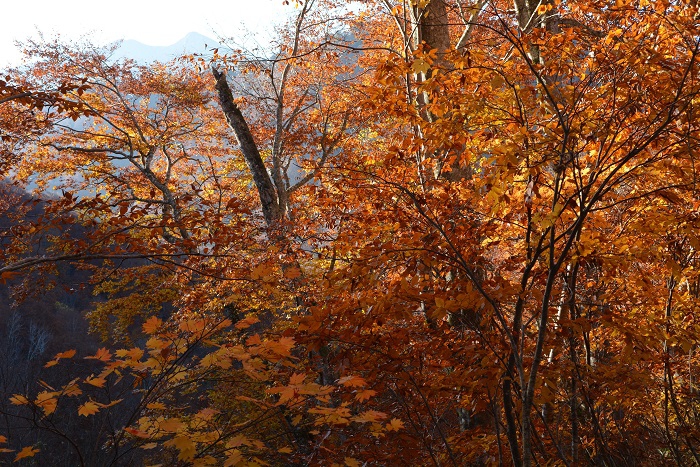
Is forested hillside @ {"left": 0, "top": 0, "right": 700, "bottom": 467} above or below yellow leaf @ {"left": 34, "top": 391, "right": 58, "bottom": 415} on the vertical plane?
above

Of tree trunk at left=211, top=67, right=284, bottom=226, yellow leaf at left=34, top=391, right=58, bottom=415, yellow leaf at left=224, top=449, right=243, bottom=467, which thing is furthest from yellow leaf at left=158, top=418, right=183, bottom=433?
tree trunk at left=211, top=67, right=284, bottom=226

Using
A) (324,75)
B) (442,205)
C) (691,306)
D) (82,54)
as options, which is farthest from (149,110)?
(691,306)

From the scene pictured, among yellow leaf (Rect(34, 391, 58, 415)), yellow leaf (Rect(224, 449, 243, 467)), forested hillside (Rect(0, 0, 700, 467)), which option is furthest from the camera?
forested hillside (Rect(0, 0, 700, 467))

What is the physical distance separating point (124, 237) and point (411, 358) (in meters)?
3.38

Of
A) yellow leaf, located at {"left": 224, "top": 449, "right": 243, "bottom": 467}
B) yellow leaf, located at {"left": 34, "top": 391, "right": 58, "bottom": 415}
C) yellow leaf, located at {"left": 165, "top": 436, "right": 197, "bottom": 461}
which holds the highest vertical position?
yellow leaf, located at {"left": 34, "top": 391, "right": 58, "bottom": 415}

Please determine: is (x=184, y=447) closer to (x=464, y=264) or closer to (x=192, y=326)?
(x=192, y=326)

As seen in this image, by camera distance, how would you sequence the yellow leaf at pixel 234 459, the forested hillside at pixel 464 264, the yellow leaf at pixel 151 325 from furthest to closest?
the yellow leaf at pixel 151 325 < the forested hillside at pixel 464 264 < the yellow leaf at pixel 234 459

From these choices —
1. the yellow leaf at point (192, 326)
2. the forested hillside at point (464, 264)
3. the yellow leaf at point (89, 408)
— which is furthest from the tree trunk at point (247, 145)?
the yellow leaf at point (89, 408)

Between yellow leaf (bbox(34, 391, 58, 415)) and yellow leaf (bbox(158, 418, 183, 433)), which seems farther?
yellow leaf (bbox(34, 391, 58, 415))

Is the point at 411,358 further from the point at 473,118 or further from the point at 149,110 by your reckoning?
the point at 149,110

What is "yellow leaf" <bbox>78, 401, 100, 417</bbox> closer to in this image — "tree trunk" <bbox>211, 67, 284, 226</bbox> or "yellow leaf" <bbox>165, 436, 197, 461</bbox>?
"yellow leaf" <bbox>165, 436, 197, 461</bbox>

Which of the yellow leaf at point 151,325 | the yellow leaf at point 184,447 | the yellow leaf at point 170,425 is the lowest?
the yellow leaf at point 184,447

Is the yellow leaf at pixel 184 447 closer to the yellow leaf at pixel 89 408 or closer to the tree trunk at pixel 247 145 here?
the yellow leaf at pixel 89 408

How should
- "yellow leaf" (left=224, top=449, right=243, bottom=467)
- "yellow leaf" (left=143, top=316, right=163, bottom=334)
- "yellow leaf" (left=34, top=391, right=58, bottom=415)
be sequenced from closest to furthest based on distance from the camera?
1. "yellow leaf" (left=224, top=449, right=243, bottom=467)
2. "yellow leaf" (left=34, top=391, right=58, bottom=415)
3. "yellow leaf" (left=143, top=316, right=163, bottom=334)
